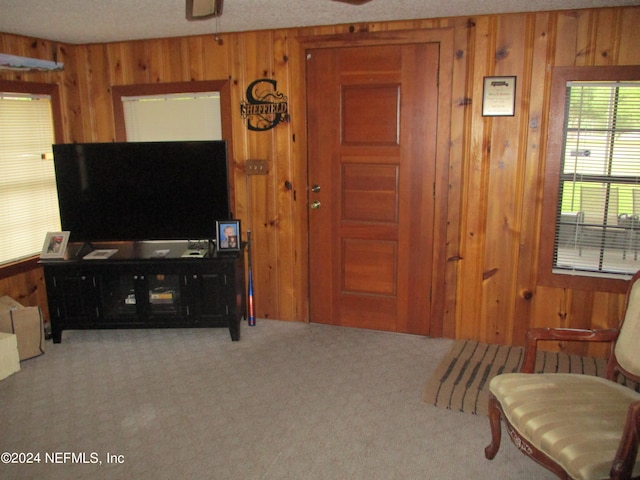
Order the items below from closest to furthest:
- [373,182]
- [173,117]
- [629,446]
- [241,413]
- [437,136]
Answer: [629,446], [241,413], [437,136], [373,182], [173,117]

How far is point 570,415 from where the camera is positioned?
6.64 feet

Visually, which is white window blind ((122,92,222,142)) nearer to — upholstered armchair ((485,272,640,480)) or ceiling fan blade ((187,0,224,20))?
ceiling fan blade ((187,0,224,20))

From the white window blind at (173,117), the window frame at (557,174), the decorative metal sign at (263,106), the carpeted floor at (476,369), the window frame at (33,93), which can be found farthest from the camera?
the white window blind at (173,117)

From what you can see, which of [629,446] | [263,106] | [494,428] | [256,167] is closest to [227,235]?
[256,167]

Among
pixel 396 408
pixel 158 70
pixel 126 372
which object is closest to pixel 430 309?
pixel 396 408

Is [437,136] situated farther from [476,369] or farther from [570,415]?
[570,415]

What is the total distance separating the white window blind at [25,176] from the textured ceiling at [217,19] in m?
0.56

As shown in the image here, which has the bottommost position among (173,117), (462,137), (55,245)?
(55,245)

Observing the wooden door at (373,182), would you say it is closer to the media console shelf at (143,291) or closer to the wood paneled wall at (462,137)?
the wood paneled wall at (462,137)

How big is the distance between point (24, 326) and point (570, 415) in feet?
10.7

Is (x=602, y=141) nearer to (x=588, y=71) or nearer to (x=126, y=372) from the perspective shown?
(x=588, y=71)

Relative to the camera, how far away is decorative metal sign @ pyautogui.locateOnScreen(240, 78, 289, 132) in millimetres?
3916

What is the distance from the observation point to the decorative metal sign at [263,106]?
392 cm

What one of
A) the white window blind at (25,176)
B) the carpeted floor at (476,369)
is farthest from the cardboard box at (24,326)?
the carpeted floor at (476,369)
